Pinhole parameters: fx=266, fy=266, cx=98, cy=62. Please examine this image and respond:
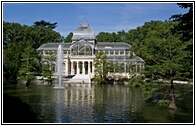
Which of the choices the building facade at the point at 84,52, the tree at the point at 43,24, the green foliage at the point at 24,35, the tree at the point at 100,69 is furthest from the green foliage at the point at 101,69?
the tree at the point at 43,24

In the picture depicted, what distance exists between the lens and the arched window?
155 feet

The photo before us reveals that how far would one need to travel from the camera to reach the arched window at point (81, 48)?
155 ft

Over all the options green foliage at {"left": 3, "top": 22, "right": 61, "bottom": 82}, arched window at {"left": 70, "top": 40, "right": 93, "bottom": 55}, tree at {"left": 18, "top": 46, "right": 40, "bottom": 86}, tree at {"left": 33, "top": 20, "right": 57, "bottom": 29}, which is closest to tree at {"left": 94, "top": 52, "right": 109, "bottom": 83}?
arched window at {"left": 70, "top": 40, "right": 93, "bottom": 55}

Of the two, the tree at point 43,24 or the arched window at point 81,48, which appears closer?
the arched window at point 81,48

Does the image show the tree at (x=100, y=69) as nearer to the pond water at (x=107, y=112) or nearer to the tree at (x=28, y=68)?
the tree at (x=28, y=68)

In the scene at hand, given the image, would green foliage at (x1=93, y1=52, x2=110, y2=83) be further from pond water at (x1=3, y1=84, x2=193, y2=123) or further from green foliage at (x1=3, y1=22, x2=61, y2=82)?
pond water at (x1=3, y1=84, x2=193, y2=123)

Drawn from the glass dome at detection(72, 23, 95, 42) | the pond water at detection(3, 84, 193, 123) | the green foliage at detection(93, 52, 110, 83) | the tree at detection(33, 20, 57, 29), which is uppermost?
the tree at detection(33, 20, 57, 29)

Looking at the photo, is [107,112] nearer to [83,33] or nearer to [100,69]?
[100,69]

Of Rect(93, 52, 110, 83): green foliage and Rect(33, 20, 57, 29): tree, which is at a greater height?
Rect(33, 20, 57, 29): tree

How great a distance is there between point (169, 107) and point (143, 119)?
3612 millimetres

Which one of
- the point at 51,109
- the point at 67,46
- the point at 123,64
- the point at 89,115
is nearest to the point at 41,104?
the point at 51,109

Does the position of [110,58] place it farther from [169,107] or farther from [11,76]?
[169,107]

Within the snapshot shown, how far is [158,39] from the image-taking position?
52.4 ft

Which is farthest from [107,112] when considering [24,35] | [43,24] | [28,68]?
[43,24]
